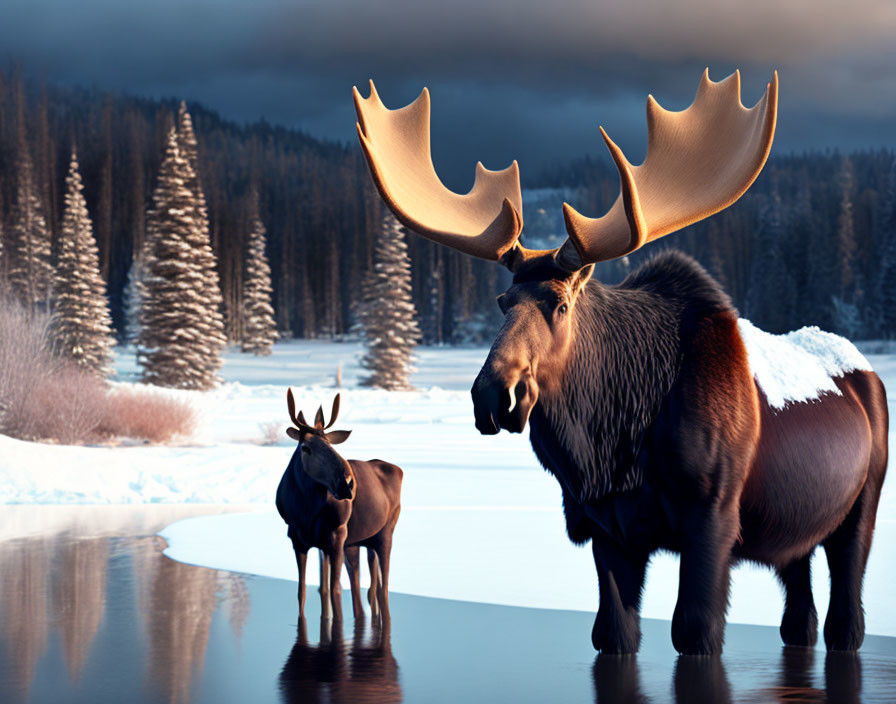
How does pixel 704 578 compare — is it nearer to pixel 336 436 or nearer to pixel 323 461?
pixel 323 461

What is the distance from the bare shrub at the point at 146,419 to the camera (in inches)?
841

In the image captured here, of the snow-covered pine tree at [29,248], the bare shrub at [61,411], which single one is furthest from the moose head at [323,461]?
the snow-covered pine tree at [29,248]

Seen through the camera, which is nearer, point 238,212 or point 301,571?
point 301,571

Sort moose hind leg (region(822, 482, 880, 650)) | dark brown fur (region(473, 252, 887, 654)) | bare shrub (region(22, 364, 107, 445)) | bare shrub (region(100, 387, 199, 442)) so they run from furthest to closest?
bare shrub (region(100, 387, 199, 442)) → bare shrub (region(22, 364, 107, 445)) → moose hind leg (region(822, 482, 880, 650)) → dark brown fur (region(473, 252, 887, 654))

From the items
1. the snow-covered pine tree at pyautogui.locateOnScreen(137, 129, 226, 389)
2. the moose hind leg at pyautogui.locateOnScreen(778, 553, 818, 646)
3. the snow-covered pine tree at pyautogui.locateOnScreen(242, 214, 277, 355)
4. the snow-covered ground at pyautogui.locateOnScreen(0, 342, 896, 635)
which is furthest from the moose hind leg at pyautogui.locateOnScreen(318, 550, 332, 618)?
the snow-covered pine tree at pyautogui.locateOnScreen(242, 214, 277, 355)

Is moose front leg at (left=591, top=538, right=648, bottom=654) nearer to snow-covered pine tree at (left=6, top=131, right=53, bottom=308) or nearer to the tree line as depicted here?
snow-covered pine tree at (left=6, top=131, right=53, bottom=308)

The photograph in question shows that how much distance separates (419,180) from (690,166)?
1343 mm

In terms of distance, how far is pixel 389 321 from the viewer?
41.1 m

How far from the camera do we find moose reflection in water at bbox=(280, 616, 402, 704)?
500 centimetres

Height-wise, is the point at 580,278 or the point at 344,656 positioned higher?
the point at 580,278

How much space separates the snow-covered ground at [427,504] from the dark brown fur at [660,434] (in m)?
1.68

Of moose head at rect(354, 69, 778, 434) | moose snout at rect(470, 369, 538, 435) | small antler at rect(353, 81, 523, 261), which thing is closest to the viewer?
moose snout at rect(470, 369, 538, 435)

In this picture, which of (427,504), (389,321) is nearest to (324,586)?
(427,504)

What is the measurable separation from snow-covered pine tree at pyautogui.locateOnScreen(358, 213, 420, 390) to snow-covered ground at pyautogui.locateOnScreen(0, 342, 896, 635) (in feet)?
42.6
